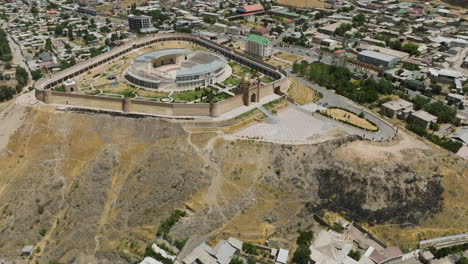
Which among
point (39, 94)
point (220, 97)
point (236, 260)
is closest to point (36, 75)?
point (39, 94)

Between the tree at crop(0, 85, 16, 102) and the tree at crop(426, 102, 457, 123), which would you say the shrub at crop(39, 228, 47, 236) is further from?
the tree at crop(426, 102, 457, 123)

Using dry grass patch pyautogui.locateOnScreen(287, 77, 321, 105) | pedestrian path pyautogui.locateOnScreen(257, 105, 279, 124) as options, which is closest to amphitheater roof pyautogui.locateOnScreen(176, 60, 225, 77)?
pedestrian path pyautogui.locateOnScreen(257, 105, 279, 124)

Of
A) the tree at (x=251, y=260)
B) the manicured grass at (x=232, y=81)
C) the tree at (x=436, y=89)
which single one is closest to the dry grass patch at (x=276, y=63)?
the manicured grass at (x=232, y=81)

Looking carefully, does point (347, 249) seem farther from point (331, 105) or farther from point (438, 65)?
point (438, 65)

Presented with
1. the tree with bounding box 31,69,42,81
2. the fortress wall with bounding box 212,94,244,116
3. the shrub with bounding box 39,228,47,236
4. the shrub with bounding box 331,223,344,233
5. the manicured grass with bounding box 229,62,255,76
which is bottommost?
the shrub with bounding box 39,228,47,236

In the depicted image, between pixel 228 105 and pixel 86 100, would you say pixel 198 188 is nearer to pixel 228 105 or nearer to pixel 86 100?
pixel 228 105

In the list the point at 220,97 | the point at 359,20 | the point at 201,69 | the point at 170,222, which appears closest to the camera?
the point at 170,222

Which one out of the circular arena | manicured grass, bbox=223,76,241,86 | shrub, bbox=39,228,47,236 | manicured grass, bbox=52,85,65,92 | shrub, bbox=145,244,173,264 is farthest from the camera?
manicured grass, bbox=223,76,241,86
